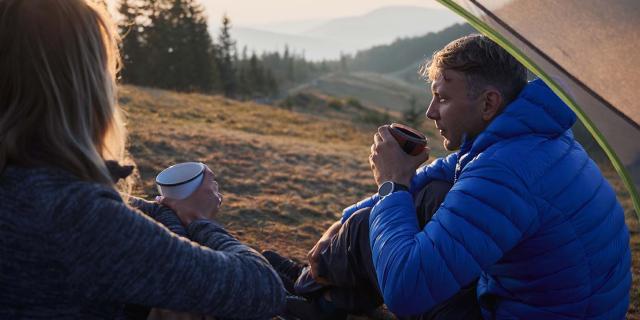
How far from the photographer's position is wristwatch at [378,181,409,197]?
224cm

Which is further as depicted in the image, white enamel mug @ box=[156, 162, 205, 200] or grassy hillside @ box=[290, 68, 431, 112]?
grassy hillside @ box=[290, 68, 431, 112]

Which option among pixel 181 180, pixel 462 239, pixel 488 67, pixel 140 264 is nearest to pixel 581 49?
pixel 488 67

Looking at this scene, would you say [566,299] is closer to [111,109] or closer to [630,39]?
[630,39]

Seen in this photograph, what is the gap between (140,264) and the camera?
1.46 metres

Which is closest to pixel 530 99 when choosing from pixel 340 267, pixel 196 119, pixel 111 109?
pixel 340 267

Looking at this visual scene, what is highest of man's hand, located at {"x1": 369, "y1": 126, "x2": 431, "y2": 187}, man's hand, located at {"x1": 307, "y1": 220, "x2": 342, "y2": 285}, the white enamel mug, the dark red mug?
the dark red mug

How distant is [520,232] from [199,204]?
3.77 ft

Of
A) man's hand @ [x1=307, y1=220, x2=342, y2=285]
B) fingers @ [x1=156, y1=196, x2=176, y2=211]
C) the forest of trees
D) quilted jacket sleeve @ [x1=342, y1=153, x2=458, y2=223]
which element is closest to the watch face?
quilted jacket sleeve @ [x1=342, y1=153, x2=458, y2=223]

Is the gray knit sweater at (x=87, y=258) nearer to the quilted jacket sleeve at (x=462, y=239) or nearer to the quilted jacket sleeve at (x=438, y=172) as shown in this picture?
the quilted jacket sleeve at (x=462, y=239)

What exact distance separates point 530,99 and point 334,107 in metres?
34.3

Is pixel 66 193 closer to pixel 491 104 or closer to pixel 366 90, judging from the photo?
pixel 491 104

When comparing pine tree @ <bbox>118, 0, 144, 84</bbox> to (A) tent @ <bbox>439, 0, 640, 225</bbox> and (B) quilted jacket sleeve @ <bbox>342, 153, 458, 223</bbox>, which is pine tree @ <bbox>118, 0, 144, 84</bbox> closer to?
(B) quilted jacket sleeve @ <bbox>342, 153, 458, 223</bbox>

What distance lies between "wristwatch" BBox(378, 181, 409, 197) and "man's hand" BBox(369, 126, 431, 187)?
0.02 metres

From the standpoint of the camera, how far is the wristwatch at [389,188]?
2.24 metres
